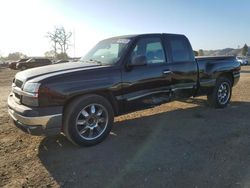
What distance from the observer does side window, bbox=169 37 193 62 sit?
20.9 feet

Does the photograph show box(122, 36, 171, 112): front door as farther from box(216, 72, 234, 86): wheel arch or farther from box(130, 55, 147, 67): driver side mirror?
box(216, 72, 234, 86): wheel arch

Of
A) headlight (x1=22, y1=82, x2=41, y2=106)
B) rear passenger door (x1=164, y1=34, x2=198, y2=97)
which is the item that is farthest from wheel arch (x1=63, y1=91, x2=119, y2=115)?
rear passenger door (x1=164, y1=34, x2=198, y2=97)

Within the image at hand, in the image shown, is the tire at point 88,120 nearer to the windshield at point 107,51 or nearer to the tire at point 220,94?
the windshield at point 107,51

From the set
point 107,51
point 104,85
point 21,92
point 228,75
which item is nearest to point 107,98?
point 104,85

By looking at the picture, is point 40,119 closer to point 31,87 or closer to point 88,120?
point 31,87

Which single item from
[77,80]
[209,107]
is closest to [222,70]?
[209,107]

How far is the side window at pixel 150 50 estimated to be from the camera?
18.6ft

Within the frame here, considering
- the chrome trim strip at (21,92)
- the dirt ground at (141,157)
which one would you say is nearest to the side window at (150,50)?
the dirt ground at (141,157)

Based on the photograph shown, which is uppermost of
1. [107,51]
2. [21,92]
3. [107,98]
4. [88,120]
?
[107,51]

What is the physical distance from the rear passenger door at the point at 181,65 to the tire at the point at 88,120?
1904 mm

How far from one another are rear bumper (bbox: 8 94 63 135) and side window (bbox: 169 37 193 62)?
3.05 meters

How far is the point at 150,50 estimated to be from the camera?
19.4ft

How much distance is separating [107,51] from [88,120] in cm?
172

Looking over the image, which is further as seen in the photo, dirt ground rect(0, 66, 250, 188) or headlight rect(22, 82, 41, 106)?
headlight rect(22, 82, 41, 106)
